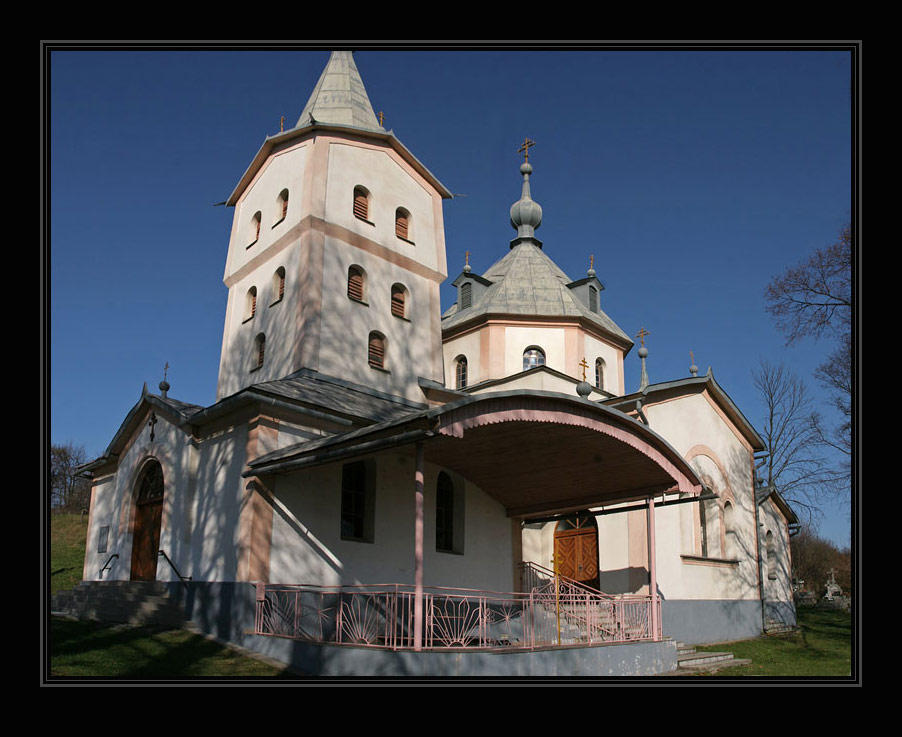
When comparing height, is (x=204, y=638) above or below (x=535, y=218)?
below

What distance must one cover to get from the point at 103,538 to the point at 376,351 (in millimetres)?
7805

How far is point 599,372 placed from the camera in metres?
24.8

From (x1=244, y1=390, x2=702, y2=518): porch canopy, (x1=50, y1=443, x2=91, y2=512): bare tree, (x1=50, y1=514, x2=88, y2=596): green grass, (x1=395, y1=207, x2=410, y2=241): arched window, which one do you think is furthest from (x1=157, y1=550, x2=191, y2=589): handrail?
(x1=50, y1=443, x2=91, y2=512): bare tree

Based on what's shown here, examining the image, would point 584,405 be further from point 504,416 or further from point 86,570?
point 86,570

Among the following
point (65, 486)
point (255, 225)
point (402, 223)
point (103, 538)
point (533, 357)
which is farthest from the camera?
point (65, 486)

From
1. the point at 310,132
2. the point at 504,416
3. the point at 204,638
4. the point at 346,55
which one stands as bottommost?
the point at 204,638

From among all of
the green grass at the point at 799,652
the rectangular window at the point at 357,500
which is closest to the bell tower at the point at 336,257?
the rectangular window at the point at 357,500

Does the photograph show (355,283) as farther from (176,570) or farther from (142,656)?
(142,656)

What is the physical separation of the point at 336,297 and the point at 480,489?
5684mm

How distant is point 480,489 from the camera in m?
17.2

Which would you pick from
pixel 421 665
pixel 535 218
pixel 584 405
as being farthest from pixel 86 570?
pixel 535 218

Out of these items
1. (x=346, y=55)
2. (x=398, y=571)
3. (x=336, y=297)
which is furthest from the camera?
(x=346, y=55)

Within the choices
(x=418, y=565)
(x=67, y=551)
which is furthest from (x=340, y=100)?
(x=67, y=551)

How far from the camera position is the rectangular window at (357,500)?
578 inches
